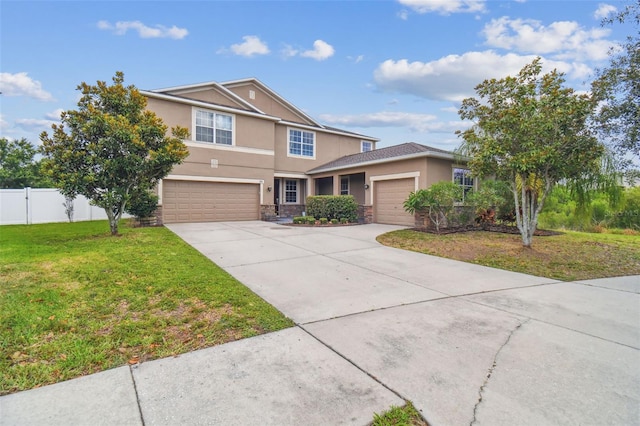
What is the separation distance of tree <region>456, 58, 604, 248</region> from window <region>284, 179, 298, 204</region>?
44.4ft

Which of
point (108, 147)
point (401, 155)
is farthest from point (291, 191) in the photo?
point (108, 147)

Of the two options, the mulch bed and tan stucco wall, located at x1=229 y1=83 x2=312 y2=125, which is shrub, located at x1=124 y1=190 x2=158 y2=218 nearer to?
tan stucco wall, located at x1=229 y1=83 x2=312 y2=125

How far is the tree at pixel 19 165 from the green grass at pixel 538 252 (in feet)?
90.6

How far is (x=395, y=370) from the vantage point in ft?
8.79

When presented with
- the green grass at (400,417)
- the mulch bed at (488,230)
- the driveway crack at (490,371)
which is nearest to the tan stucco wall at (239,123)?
the mulch bed at (488,230)

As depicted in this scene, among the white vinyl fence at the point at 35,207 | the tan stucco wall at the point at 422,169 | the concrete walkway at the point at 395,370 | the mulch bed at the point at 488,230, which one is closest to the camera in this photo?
the concrete walkway at the point at 395,370

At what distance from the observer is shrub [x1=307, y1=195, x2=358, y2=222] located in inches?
610

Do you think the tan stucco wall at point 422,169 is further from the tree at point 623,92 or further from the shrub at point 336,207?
the tree at point 623,92

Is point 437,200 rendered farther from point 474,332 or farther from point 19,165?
point 19,165

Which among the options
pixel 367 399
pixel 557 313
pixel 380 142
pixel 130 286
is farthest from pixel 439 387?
pixel 380 142

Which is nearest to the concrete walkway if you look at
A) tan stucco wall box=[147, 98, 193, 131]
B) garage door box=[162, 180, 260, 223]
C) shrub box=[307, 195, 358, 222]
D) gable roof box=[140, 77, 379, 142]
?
shrub box=[307, 195, 358, 222]

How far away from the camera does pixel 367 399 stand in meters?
2.29

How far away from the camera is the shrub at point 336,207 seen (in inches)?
610

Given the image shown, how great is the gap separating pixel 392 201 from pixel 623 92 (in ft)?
28.6
